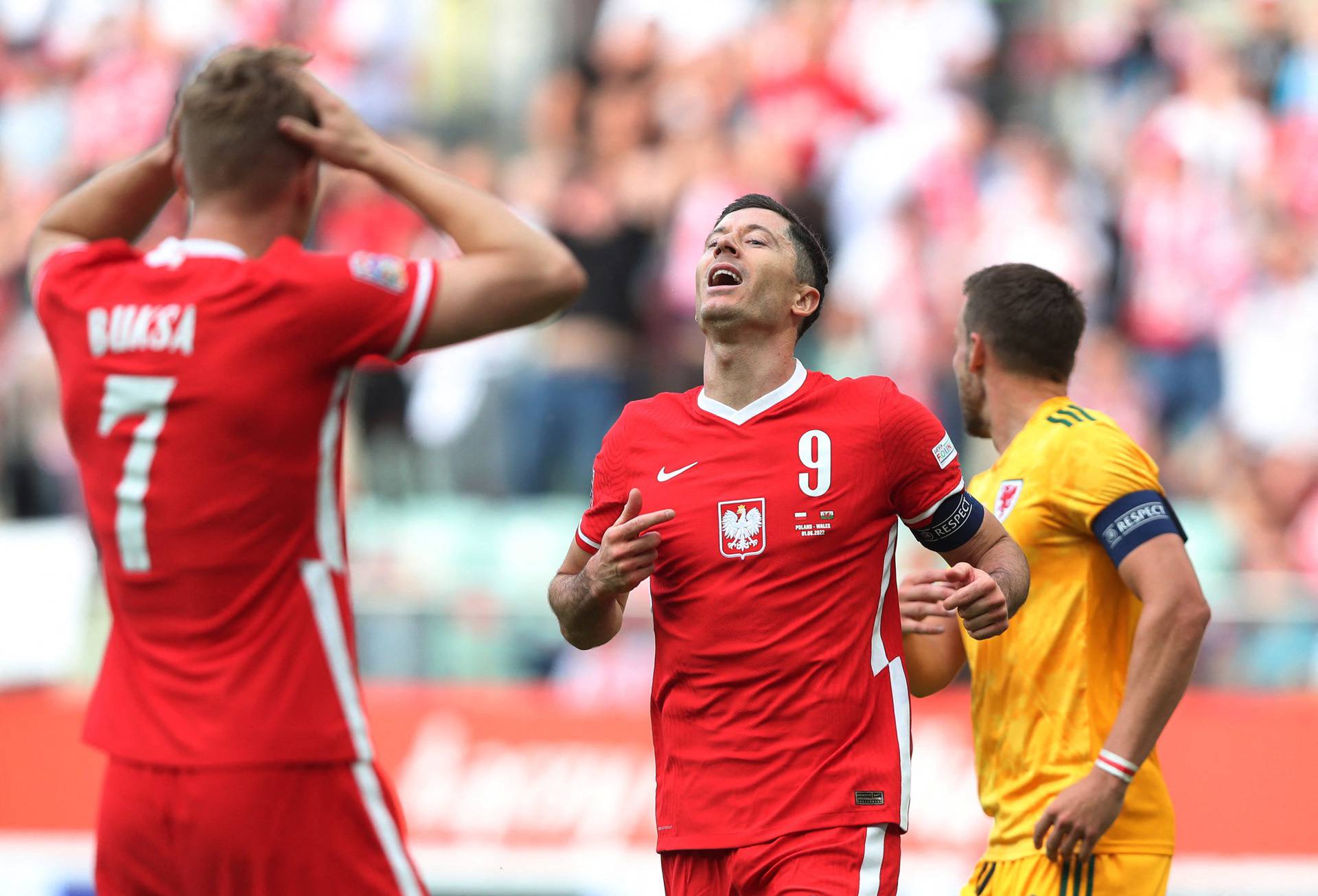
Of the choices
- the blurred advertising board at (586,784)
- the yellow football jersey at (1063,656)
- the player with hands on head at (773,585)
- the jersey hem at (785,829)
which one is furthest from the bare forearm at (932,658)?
the blurred advertising board at (586,784)

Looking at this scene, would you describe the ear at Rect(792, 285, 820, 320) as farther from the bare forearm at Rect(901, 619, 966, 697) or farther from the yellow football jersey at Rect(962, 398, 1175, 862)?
the bare forearm at Rect(901, 619, 966, 697)

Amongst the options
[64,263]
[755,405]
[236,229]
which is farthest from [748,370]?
[64,263]

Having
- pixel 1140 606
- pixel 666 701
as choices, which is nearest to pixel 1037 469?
pixel 1140 606

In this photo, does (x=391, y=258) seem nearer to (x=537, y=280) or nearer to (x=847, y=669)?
(x=537, y=280)

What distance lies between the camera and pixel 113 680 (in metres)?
3.67

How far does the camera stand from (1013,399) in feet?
17.4

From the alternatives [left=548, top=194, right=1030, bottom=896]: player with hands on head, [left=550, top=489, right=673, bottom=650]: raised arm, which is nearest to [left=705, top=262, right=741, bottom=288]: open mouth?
[left=548, top=194, right=1030, bottom=896]: player with hands on head

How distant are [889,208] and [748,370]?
28.4 ft

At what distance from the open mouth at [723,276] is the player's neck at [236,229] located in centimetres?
160

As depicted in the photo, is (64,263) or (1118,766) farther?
(1118,766)

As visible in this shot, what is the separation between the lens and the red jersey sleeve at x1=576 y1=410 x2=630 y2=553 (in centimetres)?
481

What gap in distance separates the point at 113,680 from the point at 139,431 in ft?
1.83

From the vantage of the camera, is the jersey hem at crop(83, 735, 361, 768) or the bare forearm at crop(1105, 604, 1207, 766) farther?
the bare forearm at crop(1105, 604, 1207, 766)

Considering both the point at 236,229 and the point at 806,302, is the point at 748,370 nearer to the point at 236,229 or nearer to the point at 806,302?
the point at 806,302
